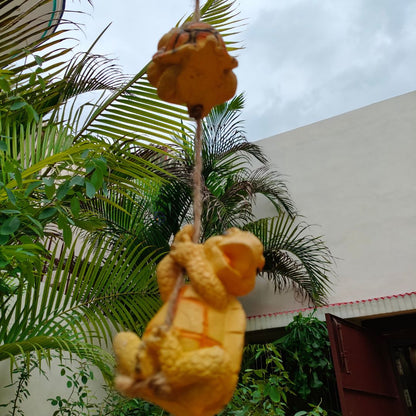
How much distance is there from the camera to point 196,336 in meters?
0.65

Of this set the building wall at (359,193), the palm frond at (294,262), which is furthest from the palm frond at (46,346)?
the building wall at (359,193)

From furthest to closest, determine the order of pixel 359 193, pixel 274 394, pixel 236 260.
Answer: pixel 359 193 → pixel 274 394 → pixel 236 260

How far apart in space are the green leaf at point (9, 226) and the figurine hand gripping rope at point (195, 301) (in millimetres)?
671

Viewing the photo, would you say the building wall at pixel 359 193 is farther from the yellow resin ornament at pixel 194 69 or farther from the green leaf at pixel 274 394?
the yellow resin ornament at pixel 194 69

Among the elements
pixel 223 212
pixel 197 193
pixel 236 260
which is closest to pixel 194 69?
pixel 197 193

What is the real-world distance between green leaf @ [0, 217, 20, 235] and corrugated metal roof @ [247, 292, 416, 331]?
3.96 m

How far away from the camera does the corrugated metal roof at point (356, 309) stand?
4.25m

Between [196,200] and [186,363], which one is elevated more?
[196,200]

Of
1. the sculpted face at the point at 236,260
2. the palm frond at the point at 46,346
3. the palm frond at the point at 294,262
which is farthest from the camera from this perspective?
the palm frond at the point at 294,262

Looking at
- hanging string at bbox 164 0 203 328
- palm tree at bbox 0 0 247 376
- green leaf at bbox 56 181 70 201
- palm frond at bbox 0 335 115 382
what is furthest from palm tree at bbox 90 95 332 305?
hanging string at bbox 164 0 203 328

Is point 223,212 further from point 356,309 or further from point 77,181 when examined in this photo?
point 77,181

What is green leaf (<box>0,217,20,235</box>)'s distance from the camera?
125cm

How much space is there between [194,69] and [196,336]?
1.63ft

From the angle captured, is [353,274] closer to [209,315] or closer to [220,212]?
[220,212]
